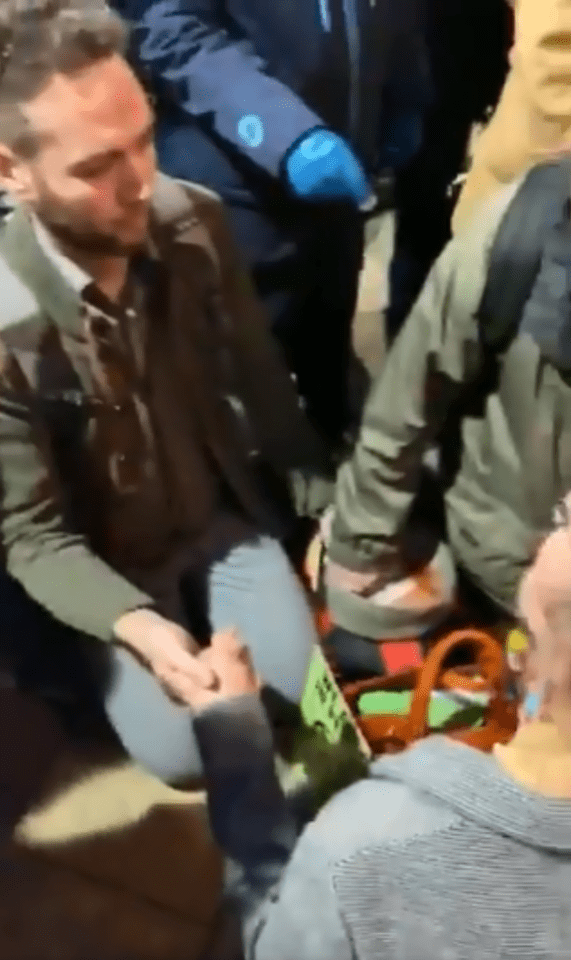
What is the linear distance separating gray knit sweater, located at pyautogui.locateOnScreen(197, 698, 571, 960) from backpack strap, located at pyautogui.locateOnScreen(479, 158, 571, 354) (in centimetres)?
27

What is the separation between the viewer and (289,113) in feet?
2.42

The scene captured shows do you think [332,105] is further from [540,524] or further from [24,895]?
[24,895]

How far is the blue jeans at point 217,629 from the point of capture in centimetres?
86

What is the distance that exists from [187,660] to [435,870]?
0.25 metres

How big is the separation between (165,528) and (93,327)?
170mm

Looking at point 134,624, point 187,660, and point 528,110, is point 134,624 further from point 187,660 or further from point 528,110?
point 528,110

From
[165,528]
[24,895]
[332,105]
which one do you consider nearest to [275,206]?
[332,105]

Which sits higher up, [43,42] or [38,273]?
[43,42]

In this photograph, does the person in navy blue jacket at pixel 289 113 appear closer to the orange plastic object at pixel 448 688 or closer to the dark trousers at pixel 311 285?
the dark trousers at pixel 311 285

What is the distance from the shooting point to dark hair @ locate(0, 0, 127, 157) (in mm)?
680

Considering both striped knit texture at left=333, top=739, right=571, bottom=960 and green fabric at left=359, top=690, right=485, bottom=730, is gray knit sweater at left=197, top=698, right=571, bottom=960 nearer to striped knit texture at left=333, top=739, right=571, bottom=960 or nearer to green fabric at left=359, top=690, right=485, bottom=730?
striped knit texture at left=333, top=739, right=571, bottom=960

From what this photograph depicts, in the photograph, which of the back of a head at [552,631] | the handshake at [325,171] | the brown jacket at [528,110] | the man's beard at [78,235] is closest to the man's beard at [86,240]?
the man's beard at [78,235]

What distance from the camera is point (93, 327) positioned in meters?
0.78

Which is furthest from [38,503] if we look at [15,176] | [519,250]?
[519,250]
